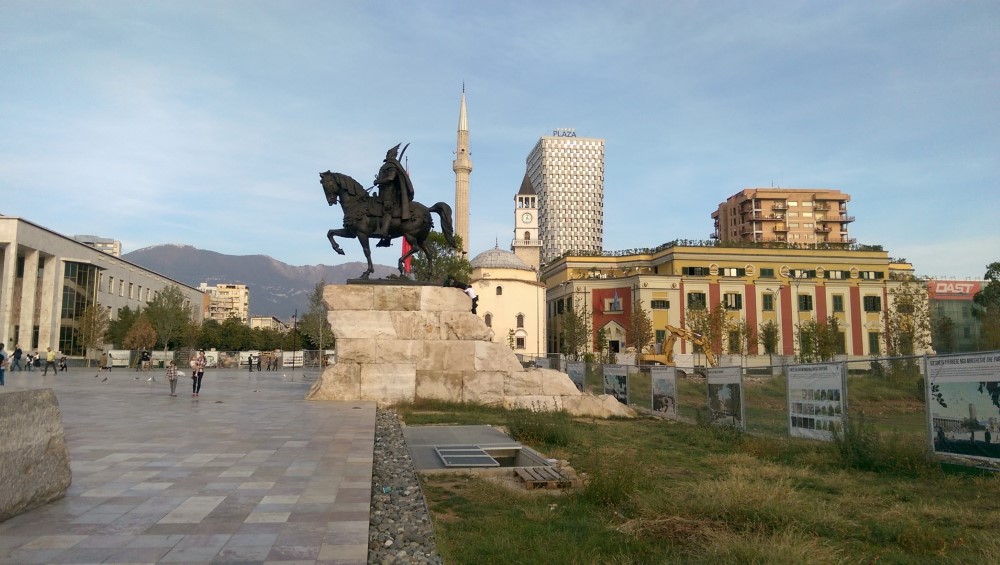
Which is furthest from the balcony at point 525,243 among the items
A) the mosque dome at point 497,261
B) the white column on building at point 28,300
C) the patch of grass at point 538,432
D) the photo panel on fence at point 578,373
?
the patch of grass at point 538,432

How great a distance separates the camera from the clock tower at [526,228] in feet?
349

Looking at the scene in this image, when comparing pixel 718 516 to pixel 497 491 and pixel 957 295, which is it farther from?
pixel 957 295

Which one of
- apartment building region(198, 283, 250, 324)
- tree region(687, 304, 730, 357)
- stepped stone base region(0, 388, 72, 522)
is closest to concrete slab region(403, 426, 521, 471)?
stepped stone base region(0, 388, 72, 522)

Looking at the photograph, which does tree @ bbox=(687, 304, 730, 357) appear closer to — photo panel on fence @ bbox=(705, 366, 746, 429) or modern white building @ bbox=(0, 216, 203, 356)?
photo panel on fence @ bbox=(705, 366, 746, 429)

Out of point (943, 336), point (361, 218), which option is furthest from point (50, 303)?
point (943, 336)

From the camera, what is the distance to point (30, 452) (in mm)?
5164

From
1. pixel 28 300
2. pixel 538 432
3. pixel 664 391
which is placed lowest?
pixel 538 432

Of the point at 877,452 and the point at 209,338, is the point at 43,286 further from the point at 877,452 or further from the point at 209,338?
the point at 877,452

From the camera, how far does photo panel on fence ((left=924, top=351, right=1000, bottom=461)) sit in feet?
25.5

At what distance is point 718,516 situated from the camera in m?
5.50

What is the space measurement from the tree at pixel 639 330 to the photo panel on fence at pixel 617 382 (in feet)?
125

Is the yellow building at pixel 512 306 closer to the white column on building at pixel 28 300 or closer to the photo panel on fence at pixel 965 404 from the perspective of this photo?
the white column on building at pixel 28 300

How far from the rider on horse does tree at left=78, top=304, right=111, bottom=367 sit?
4961cm

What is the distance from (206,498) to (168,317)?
65.1 m
